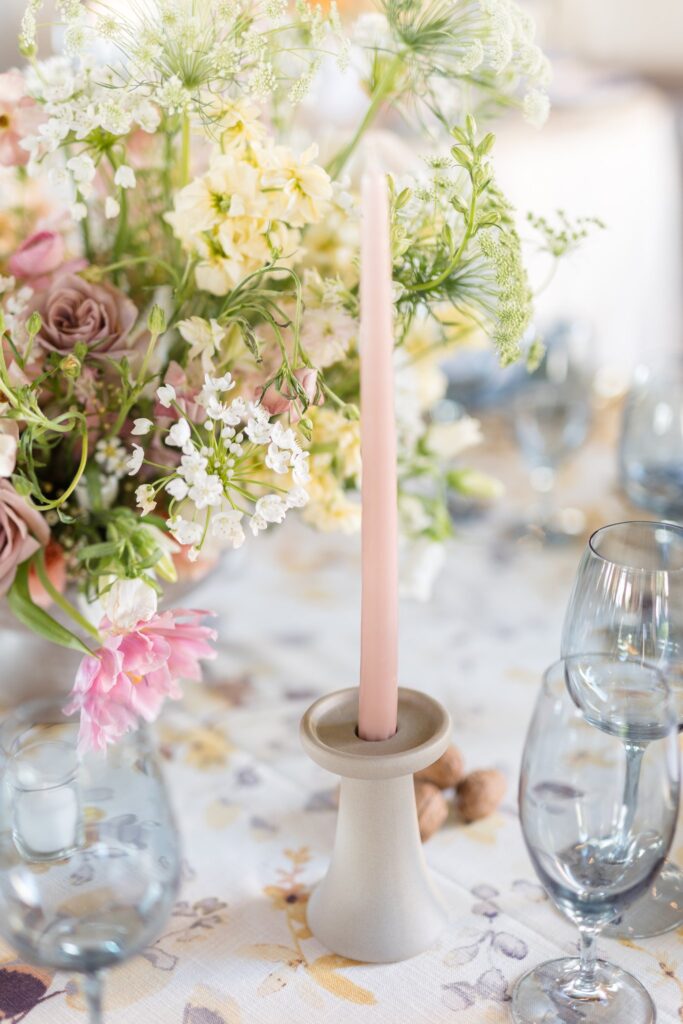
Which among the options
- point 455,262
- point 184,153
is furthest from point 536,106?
point 184,153

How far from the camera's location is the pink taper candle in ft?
1.55

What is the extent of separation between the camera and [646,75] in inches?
134

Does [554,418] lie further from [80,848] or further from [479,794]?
[80,848]

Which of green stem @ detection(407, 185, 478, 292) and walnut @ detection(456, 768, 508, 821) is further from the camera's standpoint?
walnut @ detection(456, 768, 508, 821)

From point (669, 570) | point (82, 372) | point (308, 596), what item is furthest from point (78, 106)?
point (308, 596)

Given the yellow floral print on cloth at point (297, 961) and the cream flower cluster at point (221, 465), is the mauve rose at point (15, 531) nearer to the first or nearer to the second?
the cream flower cluster at point (221, 465)

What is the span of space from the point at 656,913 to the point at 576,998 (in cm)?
10

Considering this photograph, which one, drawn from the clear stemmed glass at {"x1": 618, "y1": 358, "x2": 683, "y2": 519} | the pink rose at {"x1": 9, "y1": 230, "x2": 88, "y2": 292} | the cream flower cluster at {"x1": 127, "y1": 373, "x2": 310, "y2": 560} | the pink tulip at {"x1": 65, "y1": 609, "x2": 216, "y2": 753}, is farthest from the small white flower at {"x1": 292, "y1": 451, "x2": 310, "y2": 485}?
the clear stemmed glass at {"x1": 618, "y1": 358, "x2": 683, "y2": 519}

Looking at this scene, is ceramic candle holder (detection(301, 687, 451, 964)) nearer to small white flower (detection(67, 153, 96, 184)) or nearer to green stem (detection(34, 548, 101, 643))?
green stem (detection(34, 548, 101, 643))

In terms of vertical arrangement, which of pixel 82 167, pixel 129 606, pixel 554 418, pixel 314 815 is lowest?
pixel 314 815

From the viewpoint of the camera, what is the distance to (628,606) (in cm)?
55

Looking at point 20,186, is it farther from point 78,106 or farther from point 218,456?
point 218,456

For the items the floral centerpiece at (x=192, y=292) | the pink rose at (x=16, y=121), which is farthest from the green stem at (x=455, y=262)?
the pink rose at (x=16, y=121)

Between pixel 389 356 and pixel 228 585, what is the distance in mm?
570
